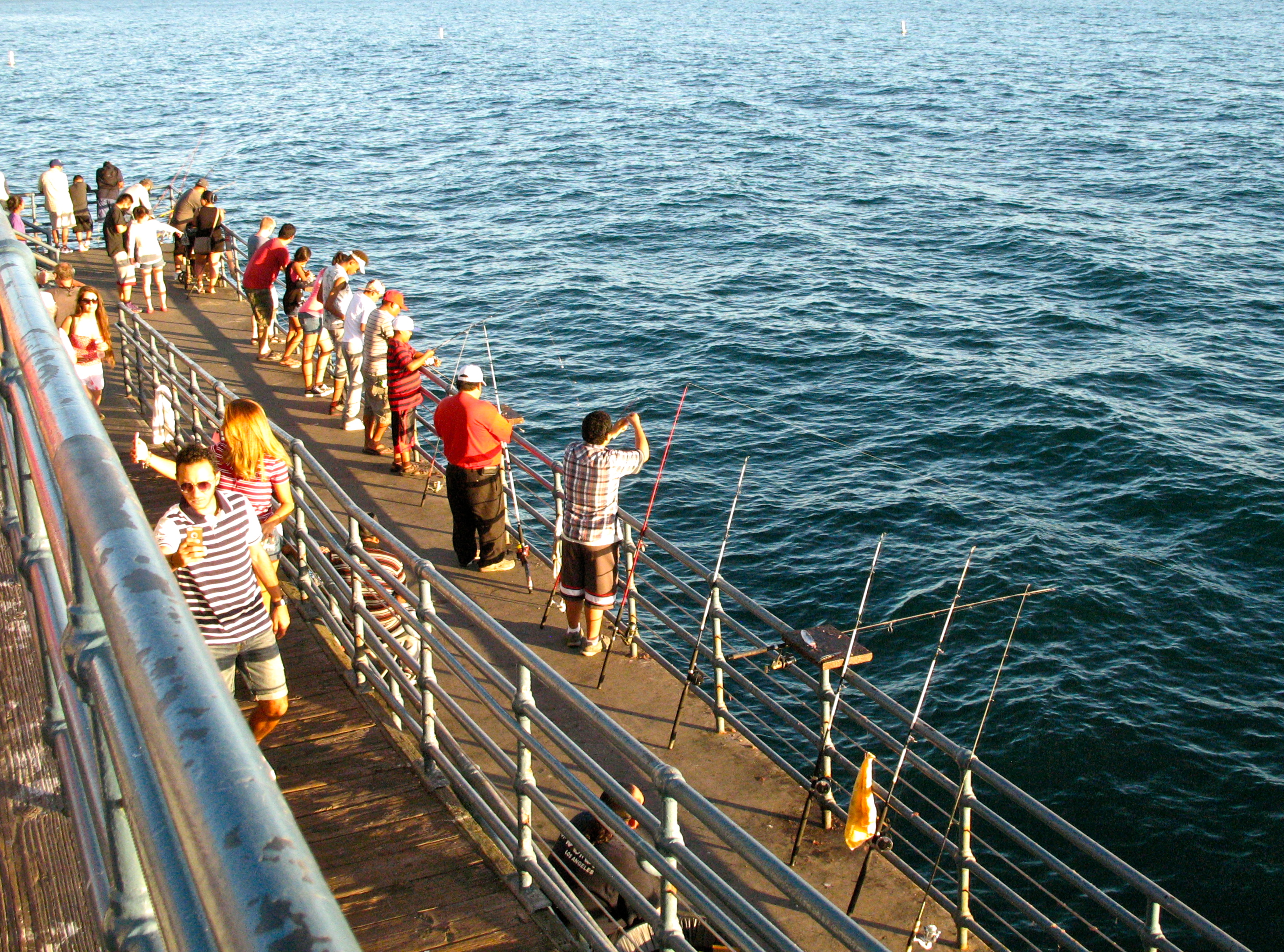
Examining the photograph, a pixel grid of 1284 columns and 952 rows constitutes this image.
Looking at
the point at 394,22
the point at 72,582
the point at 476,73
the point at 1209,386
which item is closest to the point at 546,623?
the point at 72,582

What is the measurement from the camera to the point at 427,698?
6.01m

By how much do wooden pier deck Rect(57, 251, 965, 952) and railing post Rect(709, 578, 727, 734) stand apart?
4.4 inches

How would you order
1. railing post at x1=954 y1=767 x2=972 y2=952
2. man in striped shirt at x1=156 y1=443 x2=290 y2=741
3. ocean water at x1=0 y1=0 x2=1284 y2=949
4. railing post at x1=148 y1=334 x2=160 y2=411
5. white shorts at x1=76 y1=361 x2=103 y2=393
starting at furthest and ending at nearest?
ocean water at x1=0 y1=0 x2=1284 y2=949, railing post at x1=148 y1=334 x2=160 y2=411, white shorts at x1=76 y1=361 x2=103 y2=393, railing post at x1=954 y1=767 x2=972 y2=952, man in striped shirt at x1=156 y1=443 x2=290 y2=741

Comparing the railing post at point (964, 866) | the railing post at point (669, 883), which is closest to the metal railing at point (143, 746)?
the railing post at point (669, 883)

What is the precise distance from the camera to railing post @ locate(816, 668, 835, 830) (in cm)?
732

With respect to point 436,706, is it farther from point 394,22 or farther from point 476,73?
point 394,22

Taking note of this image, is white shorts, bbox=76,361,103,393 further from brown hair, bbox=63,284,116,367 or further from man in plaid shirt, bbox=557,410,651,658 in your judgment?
man in plaid shirt, bbox=557,410,651,658

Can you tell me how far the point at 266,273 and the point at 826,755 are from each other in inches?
417

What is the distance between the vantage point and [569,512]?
8594mm

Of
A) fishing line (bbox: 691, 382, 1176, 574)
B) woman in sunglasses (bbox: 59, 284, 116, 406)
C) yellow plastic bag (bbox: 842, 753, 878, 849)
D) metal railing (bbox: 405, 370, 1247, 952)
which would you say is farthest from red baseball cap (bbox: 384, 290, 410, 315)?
fishing line (bbox: 691, 382, 1176, 574)

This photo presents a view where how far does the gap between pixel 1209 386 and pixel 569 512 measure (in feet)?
65.5

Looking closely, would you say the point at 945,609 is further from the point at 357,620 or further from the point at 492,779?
the point at 357,620

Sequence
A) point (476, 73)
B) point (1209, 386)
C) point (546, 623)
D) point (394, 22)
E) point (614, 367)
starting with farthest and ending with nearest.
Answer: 1. point (394, 22)
2. point (476, 73)
3. point (614, 367)
4. point (1209, 386)
5. point (546, 623)

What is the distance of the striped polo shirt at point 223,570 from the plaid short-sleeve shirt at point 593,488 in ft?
10.1
